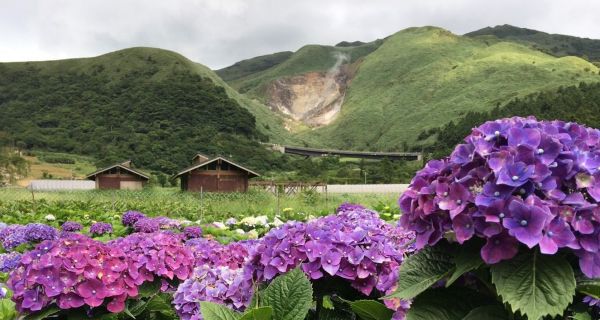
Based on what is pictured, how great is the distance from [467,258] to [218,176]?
43.1m

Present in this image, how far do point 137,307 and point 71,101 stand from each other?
13266 centimetres

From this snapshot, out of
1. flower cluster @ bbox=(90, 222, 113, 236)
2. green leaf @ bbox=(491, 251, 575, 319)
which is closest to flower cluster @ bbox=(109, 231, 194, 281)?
green leaf @ bbox=(491, 251, 575, 319)

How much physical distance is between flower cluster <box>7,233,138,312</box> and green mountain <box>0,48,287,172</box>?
89046 millimetres

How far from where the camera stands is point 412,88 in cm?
15262

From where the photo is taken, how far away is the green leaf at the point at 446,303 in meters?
2.26

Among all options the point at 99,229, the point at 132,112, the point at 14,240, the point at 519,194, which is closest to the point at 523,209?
the point at 519,194

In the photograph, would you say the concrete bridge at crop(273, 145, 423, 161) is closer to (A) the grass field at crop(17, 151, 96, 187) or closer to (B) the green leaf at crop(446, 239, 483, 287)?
(A) the grass field at crop(17, 151, 96, 187)

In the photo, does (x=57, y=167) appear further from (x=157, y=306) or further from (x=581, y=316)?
(x=581, y=316)

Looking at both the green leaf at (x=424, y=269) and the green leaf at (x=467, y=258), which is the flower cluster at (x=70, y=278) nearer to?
the green leaf at (x=424, y=269)

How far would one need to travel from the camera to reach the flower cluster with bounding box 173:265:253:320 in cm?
362

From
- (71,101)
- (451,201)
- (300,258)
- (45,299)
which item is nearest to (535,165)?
(451,201)

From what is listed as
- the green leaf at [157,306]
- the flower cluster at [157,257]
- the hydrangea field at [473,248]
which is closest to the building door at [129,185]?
the flower cluster at [157,257]

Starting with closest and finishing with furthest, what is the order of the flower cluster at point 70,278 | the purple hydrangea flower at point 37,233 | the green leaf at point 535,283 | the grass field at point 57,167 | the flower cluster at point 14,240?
1. the green leaf at point 535,283
2. the flower cluster at point 70,278
3. the flower cluster at point 14,240
4. the purple hydrangea flower at point 37,233
5. the grass field at point 57,167

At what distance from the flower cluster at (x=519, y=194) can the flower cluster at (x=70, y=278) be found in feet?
7.03
